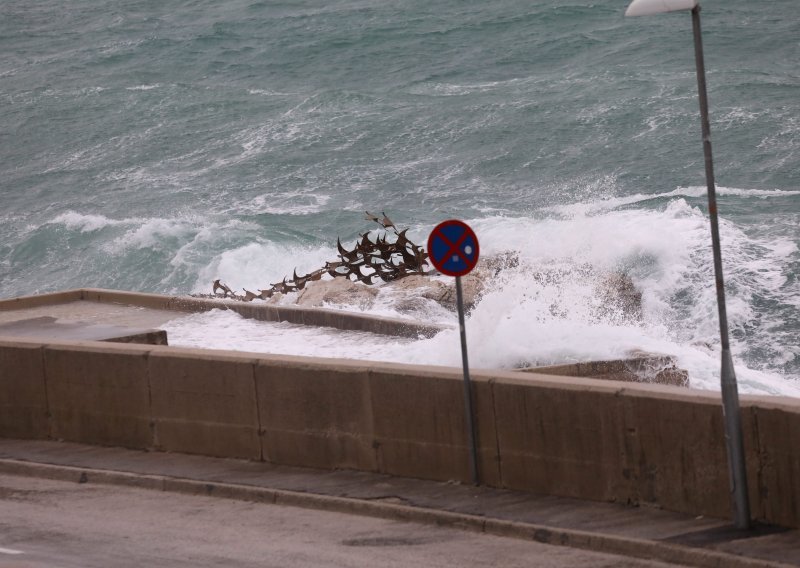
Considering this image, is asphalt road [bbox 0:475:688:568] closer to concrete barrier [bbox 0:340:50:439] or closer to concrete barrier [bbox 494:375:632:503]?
concrete barrier [bbox 494:375:632:503]

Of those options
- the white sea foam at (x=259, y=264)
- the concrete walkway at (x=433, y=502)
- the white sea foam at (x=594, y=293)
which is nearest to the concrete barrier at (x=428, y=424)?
the concrete walkway at (x=433, y=502)

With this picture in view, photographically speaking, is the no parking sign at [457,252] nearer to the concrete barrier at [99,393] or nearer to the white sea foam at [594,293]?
the concrete barrier at [99,393]

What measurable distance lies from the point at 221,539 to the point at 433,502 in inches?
72.3

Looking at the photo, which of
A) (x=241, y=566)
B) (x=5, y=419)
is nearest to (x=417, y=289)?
(x=5, y=419)

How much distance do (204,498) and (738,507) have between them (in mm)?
4983

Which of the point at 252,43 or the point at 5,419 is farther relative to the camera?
the point at 252,43

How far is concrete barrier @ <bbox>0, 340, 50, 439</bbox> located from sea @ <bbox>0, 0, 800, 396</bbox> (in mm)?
5388

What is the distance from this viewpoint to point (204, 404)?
13.5 m

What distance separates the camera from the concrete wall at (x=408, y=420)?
10594 mm

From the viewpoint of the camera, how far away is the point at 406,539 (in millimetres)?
11016

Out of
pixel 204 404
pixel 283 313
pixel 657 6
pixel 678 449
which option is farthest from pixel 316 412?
pixel 283 313

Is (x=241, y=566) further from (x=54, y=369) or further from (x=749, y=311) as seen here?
(x=749, y=311)

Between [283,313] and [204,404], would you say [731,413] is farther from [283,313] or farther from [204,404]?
[283,313]

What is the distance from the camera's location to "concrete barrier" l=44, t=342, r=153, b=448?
550 inches
